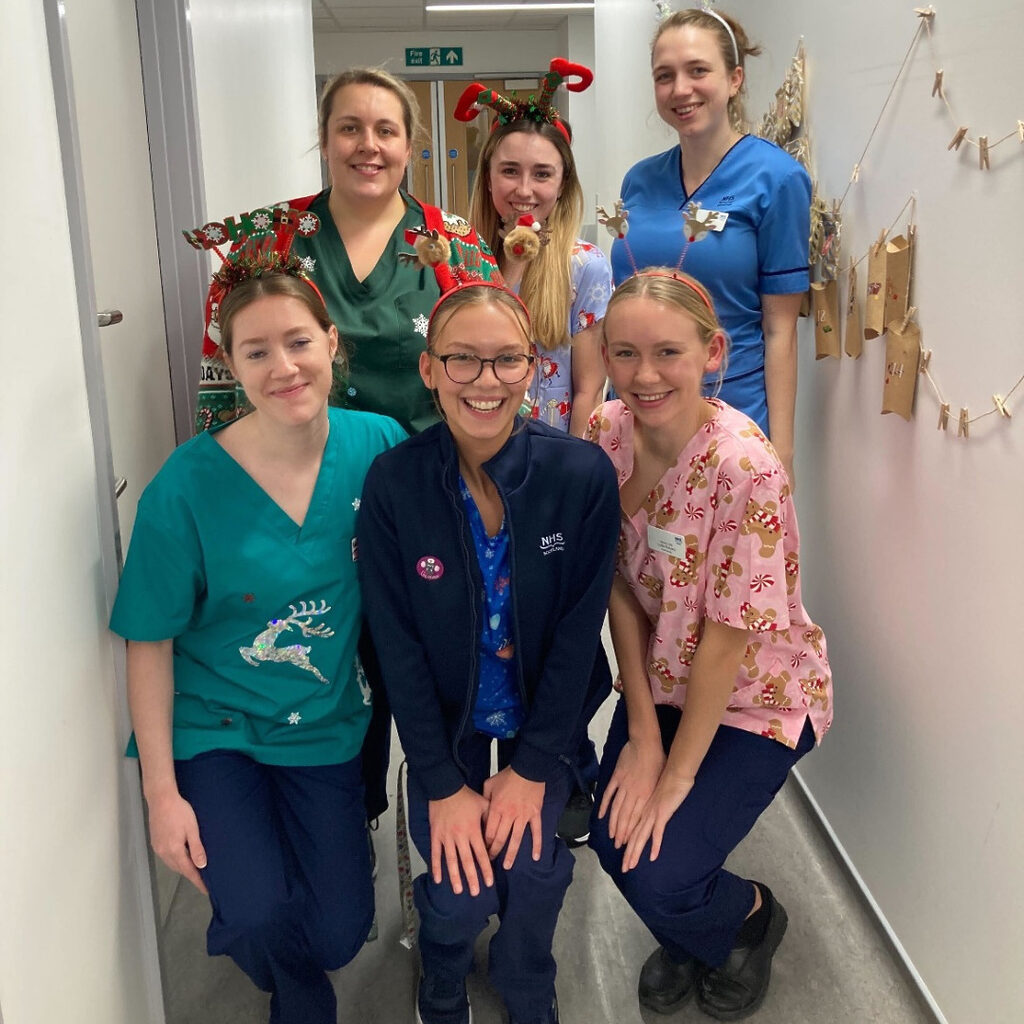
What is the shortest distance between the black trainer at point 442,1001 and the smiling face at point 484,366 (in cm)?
85

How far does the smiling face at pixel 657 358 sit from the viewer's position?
139cm

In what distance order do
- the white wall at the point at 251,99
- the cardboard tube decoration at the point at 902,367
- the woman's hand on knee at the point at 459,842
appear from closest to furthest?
the woman's hand on knee at the point at 459,842 → the cardboard tube decoration at the point at 902,367 → the white wall at the point at 251,99

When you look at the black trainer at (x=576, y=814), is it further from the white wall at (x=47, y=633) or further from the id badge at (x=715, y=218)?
the id badge at (x=715, y=218)

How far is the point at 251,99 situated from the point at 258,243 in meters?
1.44

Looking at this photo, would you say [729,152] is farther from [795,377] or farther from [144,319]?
[144,319]

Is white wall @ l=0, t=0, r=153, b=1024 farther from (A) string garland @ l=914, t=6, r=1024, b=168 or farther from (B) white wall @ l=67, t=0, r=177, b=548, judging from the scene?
(A) string garland @ l=914, t=6, r=1024, b=168

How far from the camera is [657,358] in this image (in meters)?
1.40

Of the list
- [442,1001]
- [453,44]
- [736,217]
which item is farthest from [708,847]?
[453,44]

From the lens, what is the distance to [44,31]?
1.13 meters

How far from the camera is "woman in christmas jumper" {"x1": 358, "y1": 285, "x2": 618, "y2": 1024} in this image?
137 centimetres

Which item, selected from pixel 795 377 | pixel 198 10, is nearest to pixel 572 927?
pixel 795 377

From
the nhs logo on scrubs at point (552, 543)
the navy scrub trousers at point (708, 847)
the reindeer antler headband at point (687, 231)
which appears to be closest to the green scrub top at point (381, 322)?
Result: the reindeer antler headband at point (687, 231)

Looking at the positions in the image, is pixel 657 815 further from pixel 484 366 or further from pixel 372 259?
pixel 372 259

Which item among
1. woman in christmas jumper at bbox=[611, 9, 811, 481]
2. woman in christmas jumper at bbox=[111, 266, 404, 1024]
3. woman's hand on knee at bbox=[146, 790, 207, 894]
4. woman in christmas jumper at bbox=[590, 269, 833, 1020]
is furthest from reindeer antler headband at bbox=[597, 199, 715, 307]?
woman's hand on knee at bbox=[146, 790, 207, 894]
